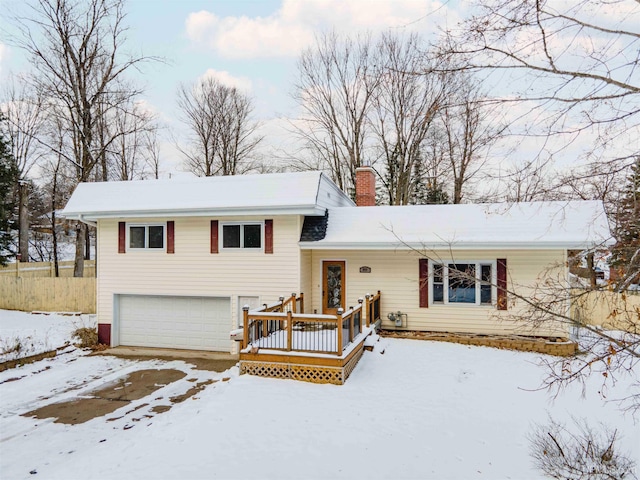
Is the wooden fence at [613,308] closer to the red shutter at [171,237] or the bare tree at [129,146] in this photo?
the red shutter at [171,237]

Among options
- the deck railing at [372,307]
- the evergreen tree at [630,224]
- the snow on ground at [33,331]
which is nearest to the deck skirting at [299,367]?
the deck railing at [372,307]

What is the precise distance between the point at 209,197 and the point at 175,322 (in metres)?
4.34

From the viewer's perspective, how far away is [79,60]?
1812cm

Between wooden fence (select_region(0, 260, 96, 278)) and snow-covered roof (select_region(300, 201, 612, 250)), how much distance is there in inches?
630

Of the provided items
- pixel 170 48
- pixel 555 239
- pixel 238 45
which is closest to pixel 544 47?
pixel 555 239

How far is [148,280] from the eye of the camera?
12.9m

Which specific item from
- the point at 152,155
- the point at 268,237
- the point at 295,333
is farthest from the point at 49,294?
the point at 152,155

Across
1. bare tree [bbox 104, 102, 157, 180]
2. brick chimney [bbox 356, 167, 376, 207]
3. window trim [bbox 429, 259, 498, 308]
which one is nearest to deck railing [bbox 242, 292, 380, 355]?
window trim [bbox 429, 259, 498, 308]

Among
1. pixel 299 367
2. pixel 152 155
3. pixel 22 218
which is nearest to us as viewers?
pixel 299 367

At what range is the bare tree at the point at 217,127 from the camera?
26359 mm

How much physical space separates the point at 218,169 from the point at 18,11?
1259 cm

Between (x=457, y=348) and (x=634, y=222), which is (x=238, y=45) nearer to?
(x=457, y=348)

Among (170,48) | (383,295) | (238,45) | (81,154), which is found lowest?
(383,295)

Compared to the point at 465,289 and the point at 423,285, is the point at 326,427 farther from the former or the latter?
the point at 465,289
